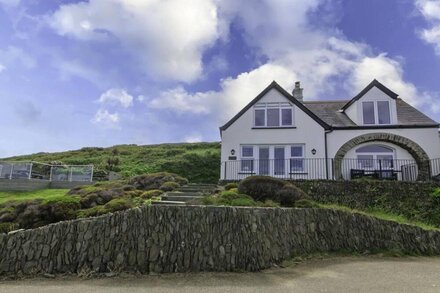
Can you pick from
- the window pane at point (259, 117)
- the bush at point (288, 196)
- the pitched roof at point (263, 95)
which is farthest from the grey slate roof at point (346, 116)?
the bush at point (288, 196)

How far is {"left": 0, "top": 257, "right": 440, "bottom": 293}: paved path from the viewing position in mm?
8195

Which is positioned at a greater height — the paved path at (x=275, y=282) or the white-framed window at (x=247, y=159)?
the white-framed window at (x=247, y=159)

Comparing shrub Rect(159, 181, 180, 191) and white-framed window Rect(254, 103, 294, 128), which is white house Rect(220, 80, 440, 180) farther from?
shrub Rect(159, 181, 180, 191)

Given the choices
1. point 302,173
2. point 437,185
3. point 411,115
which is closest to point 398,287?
point 437,185

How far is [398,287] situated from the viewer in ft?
27.5

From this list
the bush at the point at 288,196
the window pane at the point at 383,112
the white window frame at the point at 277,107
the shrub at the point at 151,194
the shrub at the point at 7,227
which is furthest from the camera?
the white window frame at the point at 277,107

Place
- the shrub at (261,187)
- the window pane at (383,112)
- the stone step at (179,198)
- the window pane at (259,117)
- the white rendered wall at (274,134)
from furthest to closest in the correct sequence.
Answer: the window pane at (259,117)
the window pane at (383,112)
the white rendered wall at (274,134)
the shrub at (261,187)
the stone step at (179,198)

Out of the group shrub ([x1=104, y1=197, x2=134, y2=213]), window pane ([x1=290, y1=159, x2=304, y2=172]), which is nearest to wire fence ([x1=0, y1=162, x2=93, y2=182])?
shrub ([x1=104, y1=197, x2=134, y2=213])

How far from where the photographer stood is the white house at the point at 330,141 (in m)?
21.5

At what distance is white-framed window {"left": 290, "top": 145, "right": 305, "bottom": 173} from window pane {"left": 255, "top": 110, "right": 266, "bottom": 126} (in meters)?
2.49

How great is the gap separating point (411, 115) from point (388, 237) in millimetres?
12867

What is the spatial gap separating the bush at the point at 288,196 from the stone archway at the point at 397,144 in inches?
308

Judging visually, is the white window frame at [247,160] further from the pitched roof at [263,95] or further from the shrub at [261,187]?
the shrub at [261,187]

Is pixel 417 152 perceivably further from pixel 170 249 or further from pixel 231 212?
pixel 170 249
